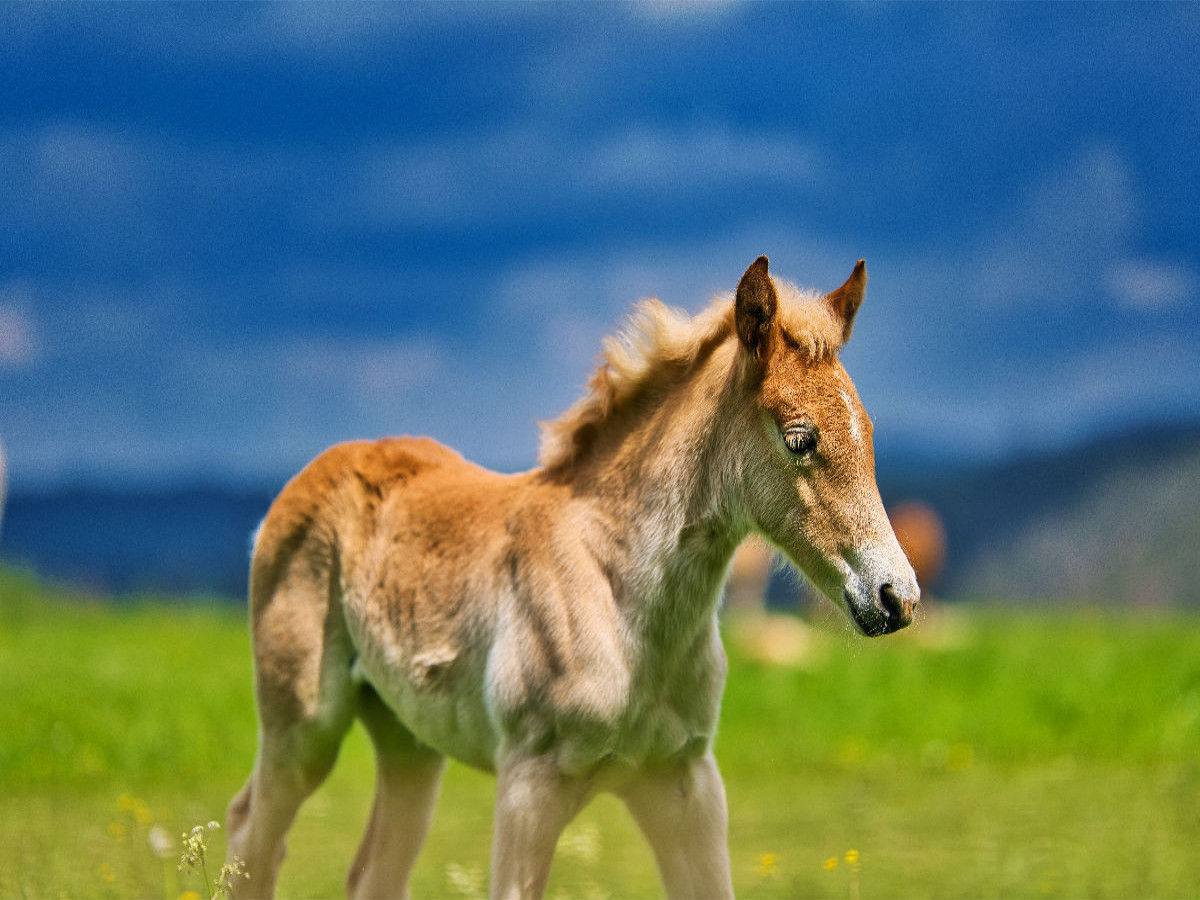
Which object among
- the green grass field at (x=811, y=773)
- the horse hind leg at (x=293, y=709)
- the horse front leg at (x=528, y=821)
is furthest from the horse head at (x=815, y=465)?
the green grass field at (x=811, y=773)

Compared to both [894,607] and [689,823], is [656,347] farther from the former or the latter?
[689,823]

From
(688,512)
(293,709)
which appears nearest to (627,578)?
(688,512)

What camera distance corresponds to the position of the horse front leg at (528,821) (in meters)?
4.04

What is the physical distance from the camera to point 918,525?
14.4 m

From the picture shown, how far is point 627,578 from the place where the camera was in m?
4.17

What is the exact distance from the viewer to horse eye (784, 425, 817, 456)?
3793 millimetres

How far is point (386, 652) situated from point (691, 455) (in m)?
1.51

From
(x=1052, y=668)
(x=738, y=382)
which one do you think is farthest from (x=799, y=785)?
(x=738, y=382)

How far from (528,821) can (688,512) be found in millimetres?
1109

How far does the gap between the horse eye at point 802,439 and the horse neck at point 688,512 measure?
8.8 inches

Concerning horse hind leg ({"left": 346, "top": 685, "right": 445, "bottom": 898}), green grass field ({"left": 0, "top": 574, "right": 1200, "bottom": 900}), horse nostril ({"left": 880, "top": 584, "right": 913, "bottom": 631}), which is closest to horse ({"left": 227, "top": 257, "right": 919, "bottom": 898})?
horse nostril ({"left": 880, "top": 584, "right": 913, "bottom": 631})

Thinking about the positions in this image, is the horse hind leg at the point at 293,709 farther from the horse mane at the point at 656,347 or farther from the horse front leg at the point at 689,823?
the horse front leg at the point at 689,823

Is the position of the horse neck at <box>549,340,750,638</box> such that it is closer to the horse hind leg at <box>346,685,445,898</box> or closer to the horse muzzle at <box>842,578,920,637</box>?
the horse muzzle at <box>842,578,920,637</box>

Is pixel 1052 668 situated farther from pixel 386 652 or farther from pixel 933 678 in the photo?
pixel 386 652
